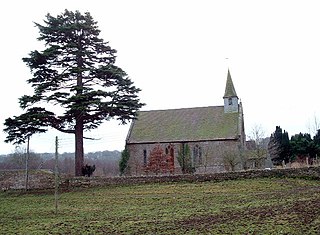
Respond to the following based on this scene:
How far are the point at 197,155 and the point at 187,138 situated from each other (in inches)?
81.2

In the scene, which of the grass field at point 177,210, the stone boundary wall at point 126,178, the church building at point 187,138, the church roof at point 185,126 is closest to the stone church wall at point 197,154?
the church building at point 187,138

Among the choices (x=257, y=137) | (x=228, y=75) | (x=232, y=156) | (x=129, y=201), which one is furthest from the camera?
(x=228, y=75)

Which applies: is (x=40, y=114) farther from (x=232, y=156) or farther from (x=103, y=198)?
(x=232, y=156)

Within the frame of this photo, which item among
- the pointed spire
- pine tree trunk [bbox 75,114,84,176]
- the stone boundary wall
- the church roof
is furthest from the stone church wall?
the stone boundary wall

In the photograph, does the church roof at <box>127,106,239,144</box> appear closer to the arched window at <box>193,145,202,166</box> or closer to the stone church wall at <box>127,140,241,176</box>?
the stone church wall at <box>127,140,241,176</box>

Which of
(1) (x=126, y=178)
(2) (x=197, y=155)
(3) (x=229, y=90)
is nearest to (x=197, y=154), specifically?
(2) (x=197, y=155)

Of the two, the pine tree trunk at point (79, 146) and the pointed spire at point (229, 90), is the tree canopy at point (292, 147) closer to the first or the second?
the pointed spire at point (229, 90)

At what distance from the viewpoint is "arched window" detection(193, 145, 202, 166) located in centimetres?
4038

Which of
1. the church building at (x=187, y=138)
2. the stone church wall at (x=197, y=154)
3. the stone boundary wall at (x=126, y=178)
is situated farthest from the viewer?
the stone church wall at (x=197, y=154)

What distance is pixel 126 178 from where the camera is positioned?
27453 millimetres

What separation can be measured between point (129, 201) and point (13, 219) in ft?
19.4

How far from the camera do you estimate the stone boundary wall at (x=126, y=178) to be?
82.4 ft

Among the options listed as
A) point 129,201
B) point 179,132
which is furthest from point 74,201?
point 179,132

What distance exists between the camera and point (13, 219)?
1617cm
